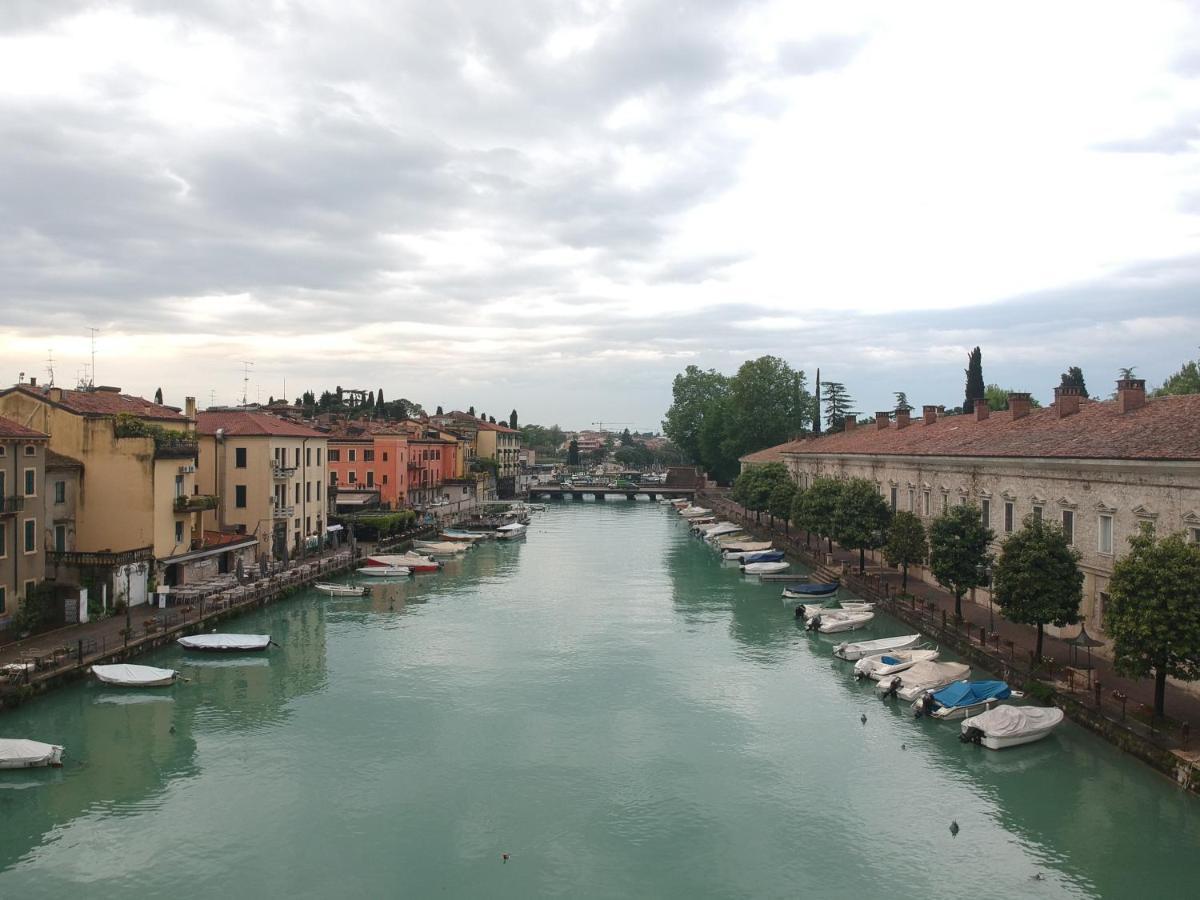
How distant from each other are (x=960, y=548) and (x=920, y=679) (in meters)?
7.02

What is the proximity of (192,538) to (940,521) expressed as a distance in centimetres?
3313

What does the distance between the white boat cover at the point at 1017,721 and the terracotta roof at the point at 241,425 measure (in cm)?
3951

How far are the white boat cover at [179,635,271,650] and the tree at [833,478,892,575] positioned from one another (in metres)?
29.6

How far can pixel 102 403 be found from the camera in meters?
41.2

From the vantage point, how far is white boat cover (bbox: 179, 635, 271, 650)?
32.8 meters

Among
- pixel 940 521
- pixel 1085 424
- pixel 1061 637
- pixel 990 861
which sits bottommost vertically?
pixel 990 861

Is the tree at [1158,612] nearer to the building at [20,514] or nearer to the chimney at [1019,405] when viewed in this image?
the chimney at [1019,405]

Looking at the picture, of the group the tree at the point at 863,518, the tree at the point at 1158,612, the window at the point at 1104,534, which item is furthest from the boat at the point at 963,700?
the tree at the point at 863,518

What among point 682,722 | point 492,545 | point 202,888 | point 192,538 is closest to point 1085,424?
point 682,722

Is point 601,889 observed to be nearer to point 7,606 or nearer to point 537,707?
point 537,707

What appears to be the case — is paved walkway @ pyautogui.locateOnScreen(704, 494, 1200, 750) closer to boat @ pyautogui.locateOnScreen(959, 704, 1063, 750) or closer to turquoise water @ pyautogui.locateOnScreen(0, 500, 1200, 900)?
boat @ pyautogui.locateOnScreen(959, 704, 1063, 750)

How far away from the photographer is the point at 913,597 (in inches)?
1507

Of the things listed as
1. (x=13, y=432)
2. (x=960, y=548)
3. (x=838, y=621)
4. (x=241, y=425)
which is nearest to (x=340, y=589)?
(x=241, y=425)

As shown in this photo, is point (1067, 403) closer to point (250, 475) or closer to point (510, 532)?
point (250, 475)
